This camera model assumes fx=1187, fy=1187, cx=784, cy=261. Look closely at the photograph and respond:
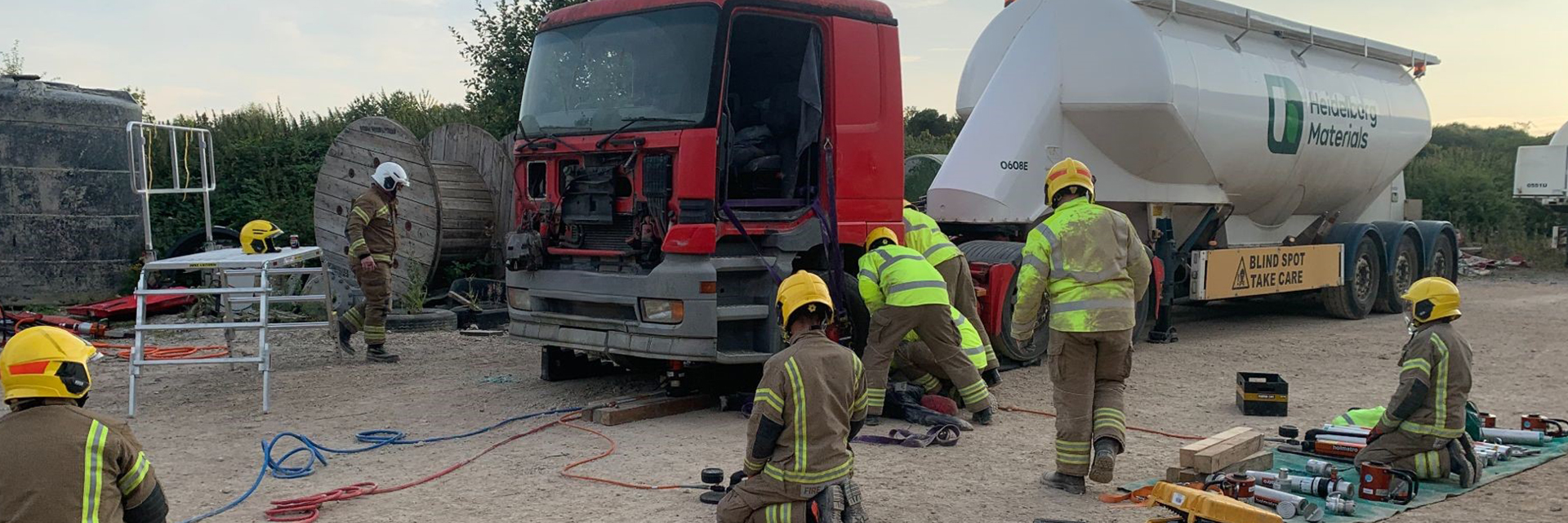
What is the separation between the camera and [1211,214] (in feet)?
41.5

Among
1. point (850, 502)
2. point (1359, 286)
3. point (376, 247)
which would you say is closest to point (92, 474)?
point (850, 502)

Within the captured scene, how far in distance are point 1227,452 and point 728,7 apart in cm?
396

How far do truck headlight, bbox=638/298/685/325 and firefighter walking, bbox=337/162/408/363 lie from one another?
349cm

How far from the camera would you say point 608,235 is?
8023mm

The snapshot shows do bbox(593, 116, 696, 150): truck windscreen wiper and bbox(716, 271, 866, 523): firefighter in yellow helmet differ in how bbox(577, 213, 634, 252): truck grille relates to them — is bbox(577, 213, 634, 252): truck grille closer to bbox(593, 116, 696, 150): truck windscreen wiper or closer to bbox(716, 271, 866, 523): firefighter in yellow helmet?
bbox(593, 116, 696, 150): truck windscreen wiper

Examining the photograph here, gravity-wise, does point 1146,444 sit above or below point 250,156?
below

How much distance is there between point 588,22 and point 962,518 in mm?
4500

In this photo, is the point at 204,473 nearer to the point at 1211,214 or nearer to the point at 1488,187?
the point at 1211,214

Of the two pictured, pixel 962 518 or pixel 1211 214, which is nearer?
pixel 962 518

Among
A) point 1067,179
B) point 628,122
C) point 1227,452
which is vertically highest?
point 628,122

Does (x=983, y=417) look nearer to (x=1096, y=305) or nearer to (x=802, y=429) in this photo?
(x=1096, y=305)

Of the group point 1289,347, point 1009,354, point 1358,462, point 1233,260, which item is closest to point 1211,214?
point 1233,260

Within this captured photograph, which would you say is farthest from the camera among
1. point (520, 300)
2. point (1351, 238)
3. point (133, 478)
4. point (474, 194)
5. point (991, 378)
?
point (1351, 238)

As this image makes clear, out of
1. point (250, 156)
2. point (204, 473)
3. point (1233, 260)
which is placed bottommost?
point (204, 473)
